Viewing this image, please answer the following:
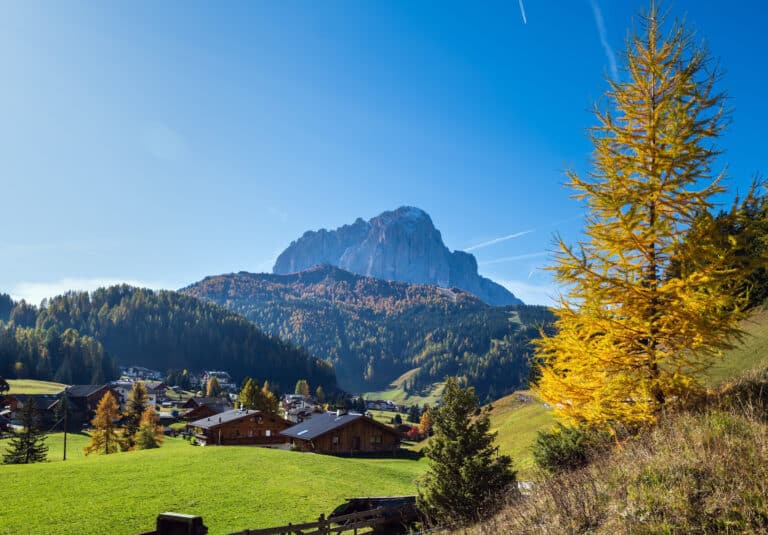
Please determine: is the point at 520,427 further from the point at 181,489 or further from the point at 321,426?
the point at 181,489

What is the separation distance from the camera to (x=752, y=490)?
6.55 metres

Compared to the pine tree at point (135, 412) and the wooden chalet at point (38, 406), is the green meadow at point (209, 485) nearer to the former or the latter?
the pine tree at point (135, 412)

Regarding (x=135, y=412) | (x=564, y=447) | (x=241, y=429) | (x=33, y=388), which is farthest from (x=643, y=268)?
(x=33, y=388)

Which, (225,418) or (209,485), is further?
(225,418)

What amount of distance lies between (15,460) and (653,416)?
216 feet

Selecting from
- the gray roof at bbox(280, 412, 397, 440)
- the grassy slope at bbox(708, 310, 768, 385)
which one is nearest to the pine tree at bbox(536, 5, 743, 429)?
the grassy slope at bbox(708, 310, 768, 385)

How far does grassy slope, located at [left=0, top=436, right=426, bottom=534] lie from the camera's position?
26.8 metres

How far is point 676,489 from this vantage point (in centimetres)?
713

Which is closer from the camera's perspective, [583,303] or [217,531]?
[583,303]

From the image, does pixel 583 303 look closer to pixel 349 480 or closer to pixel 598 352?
pixel 598 352

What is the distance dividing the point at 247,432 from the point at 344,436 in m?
18.4

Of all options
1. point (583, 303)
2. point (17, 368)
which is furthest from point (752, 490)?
point (17, 368)

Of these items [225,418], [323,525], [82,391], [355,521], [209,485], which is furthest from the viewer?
Result: [82,391]

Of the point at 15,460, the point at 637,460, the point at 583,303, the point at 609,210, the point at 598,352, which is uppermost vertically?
the point at 609,210
